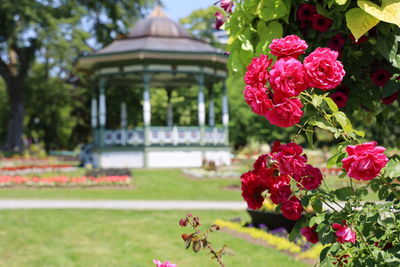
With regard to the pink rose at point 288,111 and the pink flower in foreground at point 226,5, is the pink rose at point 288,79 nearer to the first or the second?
the pink rose at point 288,111

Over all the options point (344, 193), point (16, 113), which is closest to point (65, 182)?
point (344, 193)

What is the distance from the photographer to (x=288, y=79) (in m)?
2.17

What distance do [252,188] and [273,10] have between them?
1.04 meters

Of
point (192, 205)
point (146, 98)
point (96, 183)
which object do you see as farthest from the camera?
point (146, 98)

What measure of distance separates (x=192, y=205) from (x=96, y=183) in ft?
16.5

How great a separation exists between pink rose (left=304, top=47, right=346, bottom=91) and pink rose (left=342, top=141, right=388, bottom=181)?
302 mm

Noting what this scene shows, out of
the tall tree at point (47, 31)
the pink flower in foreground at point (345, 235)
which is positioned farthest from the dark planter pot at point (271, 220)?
the tall tree at point (47, 31)

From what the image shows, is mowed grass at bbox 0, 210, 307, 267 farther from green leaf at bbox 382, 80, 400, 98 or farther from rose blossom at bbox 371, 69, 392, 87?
green leaf at bbox 382, 80, 400, 98

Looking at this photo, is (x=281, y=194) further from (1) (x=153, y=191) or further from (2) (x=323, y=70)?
(1) (x=153, y=191)

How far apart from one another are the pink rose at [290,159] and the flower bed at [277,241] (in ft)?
13.8

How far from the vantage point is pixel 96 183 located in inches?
607

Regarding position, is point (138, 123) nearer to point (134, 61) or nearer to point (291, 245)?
point (134, 61)

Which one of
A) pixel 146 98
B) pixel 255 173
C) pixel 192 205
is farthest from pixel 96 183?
pixel 255 173

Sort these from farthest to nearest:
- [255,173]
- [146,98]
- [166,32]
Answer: [166,32], [146,98], [255,173]
